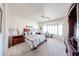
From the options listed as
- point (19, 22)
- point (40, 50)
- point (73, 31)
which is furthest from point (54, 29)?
point (19, 22)

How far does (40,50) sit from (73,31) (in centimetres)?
Answer: 84

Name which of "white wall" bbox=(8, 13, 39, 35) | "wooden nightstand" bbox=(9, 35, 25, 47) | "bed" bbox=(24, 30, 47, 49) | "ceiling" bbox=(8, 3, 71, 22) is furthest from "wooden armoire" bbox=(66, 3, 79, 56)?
"wooden nightstand" bbox=(9, 35, 25, 47)

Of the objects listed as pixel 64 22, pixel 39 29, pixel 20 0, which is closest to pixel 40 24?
pixel 39 29

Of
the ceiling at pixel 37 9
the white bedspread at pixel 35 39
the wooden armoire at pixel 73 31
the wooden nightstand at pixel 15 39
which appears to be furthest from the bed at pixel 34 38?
the wooden armoire at pixel 73 31

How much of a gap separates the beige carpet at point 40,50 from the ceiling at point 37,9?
64 centimetres

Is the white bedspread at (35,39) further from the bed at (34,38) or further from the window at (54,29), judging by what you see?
the window at (54,29)

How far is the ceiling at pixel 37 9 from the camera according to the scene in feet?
6.70

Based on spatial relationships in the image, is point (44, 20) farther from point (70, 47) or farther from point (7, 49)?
point (7, 49)

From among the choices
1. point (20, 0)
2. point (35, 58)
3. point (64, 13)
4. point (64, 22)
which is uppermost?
point (20, 0)

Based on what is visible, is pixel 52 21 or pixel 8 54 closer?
pixel 8 54

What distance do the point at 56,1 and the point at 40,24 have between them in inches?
24.8

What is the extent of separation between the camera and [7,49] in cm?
204

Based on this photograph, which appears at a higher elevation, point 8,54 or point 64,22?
point 64,22

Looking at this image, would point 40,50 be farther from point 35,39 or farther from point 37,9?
point 37,9
